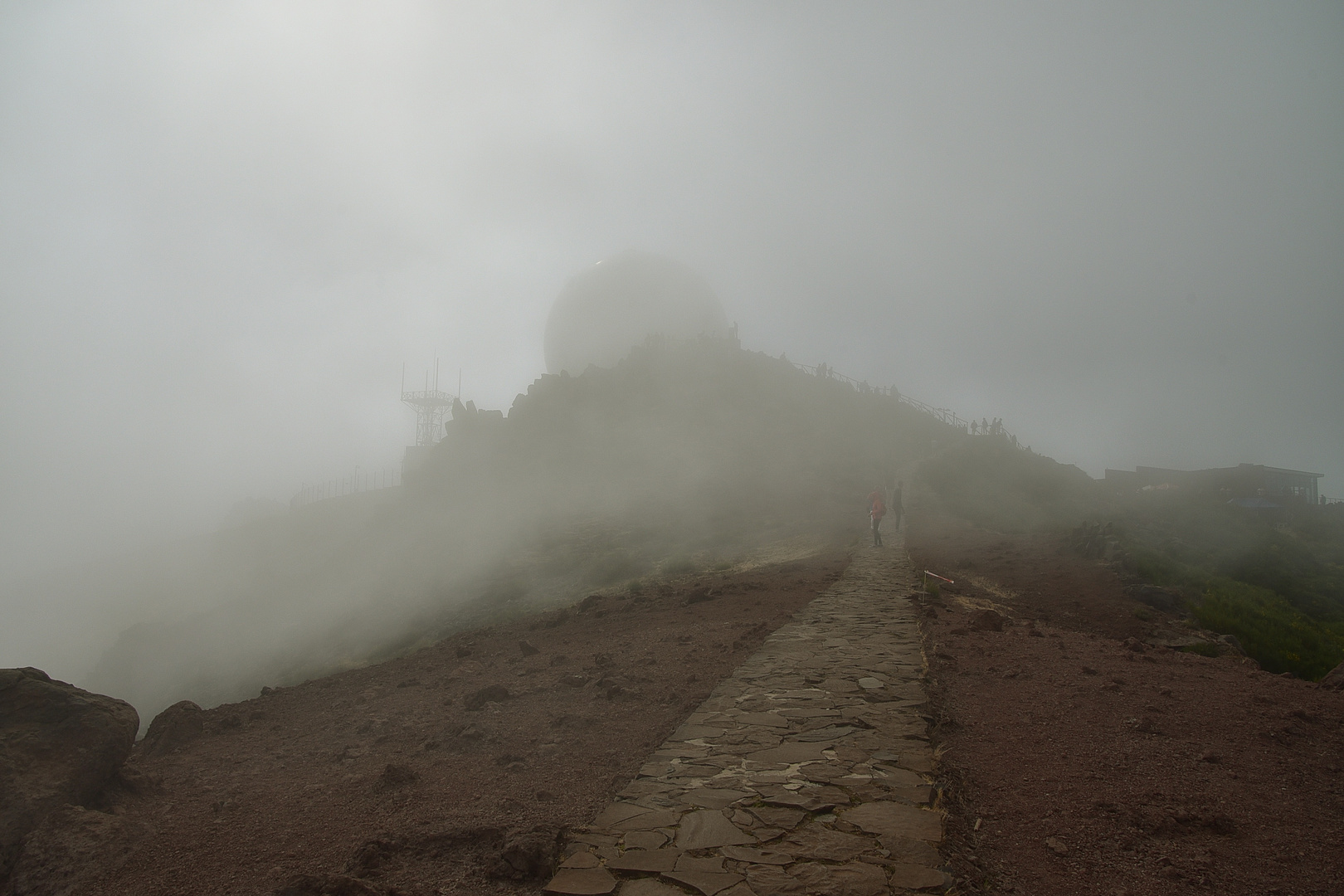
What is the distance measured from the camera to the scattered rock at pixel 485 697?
7.77 m

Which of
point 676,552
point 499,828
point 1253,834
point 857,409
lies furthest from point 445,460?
point 1253,834

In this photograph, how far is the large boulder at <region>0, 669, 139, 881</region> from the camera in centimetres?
471

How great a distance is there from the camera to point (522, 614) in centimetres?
1680

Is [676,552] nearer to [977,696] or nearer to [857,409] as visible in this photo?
[977,696]

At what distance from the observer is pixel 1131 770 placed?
15.8 ft

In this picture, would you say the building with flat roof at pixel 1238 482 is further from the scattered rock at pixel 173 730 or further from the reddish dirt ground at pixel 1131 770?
the scattered rock at pixel 173 730

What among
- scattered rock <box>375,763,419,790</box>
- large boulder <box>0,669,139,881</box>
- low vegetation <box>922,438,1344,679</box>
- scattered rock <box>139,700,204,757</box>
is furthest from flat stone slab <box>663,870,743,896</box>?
low vegetation <box>922,438,1344,679</box>

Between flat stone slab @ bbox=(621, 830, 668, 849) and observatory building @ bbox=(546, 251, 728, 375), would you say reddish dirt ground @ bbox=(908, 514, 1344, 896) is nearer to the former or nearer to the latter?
flat stone slab @ bbox=(621, 830, 668, 849)

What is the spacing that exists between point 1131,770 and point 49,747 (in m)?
8.40

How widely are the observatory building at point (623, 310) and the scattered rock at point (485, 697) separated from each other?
3649 cm

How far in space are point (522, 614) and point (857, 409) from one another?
87.4 feet

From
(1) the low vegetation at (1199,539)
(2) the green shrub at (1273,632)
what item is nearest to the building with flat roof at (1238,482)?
(1) the low vegetation at (1199,539)

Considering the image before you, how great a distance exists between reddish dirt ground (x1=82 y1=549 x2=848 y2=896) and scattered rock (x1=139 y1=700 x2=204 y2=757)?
130 mm

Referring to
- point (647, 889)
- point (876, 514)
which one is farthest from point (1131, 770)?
point (876, 514)
